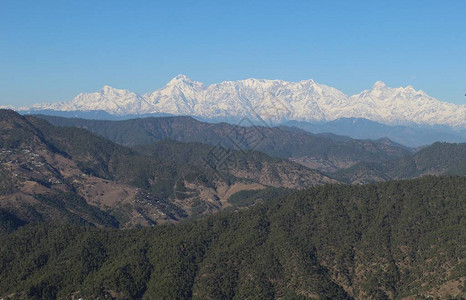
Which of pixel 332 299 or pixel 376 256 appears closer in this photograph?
pixel 332 299

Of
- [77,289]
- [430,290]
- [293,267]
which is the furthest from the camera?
[293,267]

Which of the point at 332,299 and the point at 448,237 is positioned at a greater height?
the point at 448,237

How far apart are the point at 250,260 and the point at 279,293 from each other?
21360mm

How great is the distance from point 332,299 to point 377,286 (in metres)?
19.2

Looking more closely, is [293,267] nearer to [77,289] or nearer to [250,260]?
[250,260]

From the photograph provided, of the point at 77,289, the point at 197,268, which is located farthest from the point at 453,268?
the point at 77,289

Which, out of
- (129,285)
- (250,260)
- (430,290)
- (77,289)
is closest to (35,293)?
(77,289)

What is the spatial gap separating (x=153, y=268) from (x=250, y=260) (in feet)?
125

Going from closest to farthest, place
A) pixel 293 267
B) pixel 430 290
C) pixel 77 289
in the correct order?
pixel 430 290
pixel 77 289
pixel 293 267

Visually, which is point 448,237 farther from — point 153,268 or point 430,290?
point 153,268

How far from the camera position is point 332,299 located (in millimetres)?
175000

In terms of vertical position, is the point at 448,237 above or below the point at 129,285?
above

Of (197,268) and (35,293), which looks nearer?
(35,293)

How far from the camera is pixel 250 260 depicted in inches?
7741
